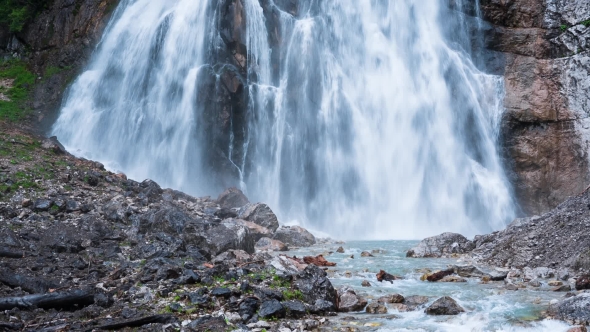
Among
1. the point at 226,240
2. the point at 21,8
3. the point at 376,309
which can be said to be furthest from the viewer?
the point at 21,8

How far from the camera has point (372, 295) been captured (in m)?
9.72

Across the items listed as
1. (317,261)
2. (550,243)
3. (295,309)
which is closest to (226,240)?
(317,261)

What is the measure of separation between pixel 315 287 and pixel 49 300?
165 inches

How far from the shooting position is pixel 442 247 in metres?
15.2

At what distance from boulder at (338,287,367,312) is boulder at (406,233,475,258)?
249 inches

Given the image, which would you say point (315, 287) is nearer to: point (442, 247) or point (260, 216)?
point (442, 247)

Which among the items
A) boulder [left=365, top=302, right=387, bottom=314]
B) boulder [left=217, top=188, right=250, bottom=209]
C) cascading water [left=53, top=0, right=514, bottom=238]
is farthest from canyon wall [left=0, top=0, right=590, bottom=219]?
boulder [left=365, top=302, right=387, bottom=314]

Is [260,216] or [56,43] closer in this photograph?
[260,216]

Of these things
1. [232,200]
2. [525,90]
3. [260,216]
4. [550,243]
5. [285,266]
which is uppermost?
[525,90]

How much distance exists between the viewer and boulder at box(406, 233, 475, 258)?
1495 centimetres

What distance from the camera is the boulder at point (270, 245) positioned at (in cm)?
1573

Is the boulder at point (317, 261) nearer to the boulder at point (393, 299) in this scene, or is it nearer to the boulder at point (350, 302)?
the boulder at point (350, 302)

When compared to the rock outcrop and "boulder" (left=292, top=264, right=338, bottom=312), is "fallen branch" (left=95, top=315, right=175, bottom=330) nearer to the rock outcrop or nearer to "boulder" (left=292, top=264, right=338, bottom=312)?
"boulder" (left=292, top=264, right=338, bottom=312)

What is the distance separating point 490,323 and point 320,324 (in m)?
2.62
